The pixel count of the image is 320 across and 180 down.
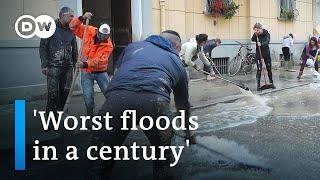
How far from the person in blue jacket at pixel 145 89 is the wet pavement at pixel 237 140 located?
3.23ft

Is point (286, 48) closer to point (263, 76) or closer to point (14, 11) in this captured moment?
point (263, 76)

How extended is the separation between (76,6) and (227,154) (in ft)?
21.9

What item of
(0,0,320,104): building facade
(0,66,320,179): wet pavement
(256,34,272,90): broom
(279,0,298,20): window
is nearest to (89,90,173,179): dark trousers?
(0,66,320,179): wet pavement

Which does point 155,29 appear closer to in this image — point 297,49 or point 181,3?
point 181,3

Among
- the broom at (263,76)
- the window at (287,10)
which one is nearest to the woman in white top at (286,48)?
the window at (287,10)

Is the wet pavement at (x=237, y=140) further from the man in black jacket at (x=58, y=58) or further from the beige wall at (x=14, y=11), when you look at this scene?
the beige wall at (x=14, y=11)

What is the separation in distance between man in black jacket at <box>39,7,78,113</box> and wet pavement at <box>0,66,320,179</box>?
1.82ft

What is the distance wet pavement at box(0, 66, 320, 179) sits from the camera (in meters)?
5.39

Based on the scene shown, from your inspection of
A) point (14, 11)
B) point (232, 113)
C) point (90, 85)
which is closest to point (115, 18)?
point (14, 11)

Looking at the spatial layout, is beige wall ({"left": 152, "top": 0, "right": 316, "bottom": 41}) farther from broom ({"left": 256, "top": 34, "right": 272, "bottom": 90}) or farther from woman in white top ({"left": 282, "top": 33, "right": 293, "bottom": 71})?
broom ({"left": 256, "top": 34, "right": 272, "bottom": 90})

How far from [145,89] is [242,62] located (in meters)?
14.1

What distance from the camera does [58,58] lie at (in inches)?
299

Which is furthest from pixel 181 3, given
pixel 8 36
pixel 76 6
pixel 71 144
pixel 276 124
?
pixel 71 144

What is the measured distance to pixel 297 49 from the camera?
22.5 meters
